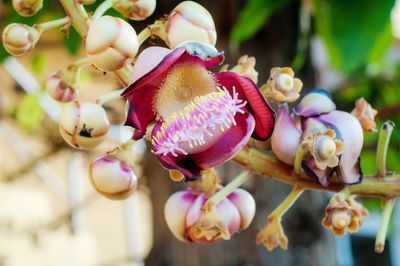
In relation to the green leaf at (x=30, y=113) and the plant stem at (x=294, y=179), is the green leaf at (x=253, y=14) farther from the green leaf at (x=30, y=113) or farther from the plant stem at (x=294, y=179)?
the green leaf at (x=30, y=113)

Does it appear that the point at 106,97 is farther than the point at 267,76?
No

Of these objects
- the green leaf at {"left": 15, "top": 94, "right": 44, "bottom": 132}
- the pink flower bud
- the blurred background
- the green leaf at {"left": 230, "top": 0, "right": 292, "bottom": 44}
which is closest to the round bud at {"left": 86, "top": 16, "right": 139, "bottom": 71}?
the pink flower bud

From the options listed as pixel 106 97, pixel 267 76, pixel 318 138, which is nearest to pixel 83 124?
pixel 106 97

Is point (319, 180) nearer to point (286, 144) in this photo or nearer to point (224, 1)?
point (286, 144)

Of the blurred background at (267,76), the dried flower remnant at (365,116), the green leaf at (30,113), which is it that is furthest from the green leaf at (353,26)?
the green leaf at (30,113)

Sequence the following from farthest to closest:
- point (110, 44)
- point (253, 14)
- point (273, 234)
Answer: point (253, 14) < point (273, 234) < point (110, 44)

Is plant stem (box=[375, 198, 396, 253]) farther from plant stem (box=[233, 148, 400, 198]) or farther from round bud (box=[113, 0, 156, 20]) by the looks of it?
round bud (box=[113, 0, 156, 20])

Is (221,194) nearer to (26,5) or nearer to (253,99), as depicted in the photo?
(253,99)
